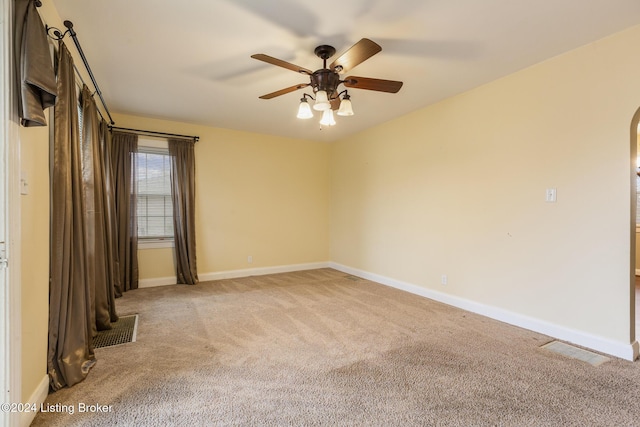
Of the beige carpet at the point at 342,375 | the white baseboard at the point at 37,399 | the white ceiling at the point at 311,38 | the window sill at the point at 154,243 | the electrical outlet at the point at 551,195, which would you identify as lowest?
the beige carpet at the point at 342,375

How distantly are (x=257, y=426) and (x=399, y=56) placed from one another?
9.53ft

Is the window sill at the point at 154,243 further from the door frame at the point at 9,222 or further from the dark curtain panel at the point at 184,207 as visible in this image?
the door frame at the point at 9,222

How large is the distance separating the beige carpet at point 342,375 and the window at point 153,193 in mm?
1555

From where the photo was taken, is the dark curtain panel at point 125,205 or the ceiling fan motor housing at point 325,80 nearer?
the ceiling fan motor housing at point 325,80

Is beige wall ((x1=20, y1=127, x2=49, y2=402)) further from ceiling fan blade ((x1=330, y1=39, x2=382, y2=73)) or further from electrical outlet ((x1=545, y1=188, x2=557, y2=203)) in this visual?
electrical outlet ((x1=545, y1=188, x2=557, y2=203))

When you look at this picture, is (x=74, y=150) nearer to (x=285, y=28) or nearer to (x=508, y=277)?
(x=285, y=28)

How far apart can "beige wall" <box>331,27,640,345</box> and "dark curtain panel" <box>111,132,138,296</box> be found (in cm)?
368

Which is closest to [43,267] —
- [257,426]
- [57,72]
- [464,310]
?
[57,72]

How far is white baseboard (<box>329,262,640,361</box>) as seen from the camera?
2.40 m

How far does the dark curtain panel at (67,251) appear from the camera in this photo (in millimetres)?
1938

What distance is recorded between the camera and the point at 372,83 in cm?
246

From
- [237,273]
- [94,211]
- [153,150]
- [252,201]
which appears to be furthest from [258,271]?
[94,211]

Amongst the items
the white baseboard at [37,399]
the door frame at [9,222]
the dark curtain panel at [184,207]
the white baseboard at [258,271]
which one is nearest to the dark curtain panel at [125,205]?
the dark curtain panel at [184,207]

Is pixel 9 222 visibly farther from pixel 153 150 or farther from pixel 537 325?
pixel 537 325
